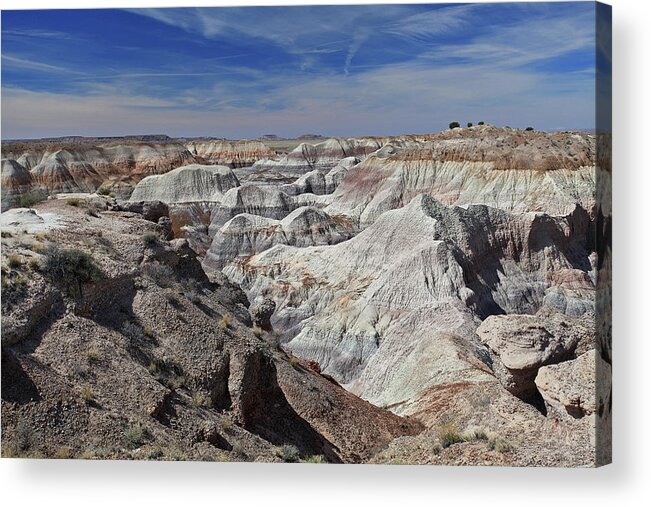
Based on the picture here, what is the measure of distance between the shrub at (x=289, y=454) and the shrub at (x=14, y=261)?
5.18m

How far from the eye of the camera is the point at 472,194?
39.8 metres

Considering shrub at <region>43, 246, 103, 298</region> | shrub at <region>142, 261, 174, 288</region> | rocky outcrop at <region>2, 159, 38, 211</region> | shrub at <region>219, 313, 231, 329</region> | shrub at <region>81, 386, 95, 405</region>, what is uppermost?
rocky outcrop at <region>2, 159, 38, 211</region>

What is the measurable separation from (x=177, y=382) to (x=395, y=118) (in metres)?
7.88

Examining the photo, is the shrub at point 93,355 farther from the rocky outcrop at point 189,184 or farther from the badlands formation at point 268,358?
the rocky outcrop at point 189,184

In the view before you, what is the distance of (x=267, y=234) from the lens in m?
40.3

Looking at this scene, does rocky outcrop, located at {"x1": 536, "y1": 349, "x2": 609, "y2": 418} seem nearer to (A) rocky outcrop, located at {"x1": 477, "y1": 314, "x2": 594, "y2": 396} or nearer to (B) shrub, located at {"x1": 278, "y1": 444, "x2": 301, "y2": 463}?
(A) rocky outcrop, located at {"x1": 477, "y1": 314, "x2": 594, "y2": 396}

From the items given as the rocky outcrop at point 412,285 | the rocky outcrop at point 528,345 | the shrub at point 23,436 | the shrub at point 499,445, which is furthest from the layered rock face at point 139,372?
the rocky outcrop at point 412,285

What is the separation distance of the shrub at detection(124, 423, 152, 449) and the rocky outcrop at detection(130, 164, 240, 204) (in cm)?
3096

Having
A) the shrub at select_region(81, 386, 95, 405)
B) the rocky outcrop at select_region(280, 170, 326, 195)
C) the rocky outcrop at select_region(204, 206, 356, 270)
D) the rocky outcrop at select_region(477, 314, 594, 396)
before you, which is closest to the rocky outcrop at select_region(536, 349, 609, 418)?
the rocky outcrop at select_region(477, 314, 594, 396)

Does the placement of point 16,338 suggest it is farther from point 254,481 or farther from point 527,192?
point 527,192

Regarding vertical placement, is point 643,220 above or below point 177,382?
above

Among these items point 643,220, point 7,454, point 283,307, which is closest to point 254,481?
point 7,454

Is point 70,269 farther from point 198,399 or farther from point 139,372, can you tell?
point 198,399

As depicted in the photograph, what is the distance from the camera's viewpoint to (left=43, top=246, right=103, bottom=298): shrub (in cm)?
1305
